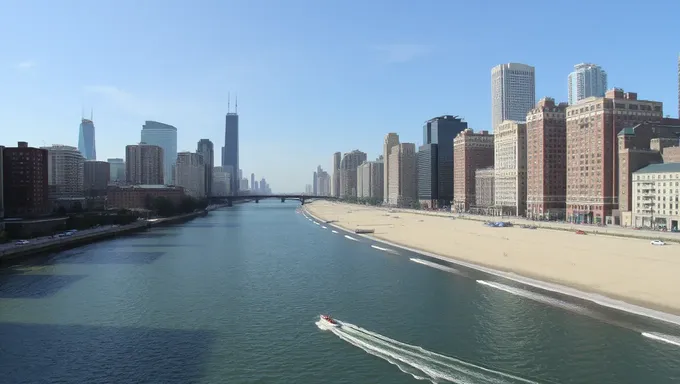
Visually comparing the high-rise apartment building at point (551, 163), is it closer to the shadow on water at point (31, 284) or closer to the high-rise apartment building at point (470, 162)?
the high-rise apartment building at point (470, 162)

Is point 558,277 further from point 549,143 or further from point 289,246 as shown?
point 549,143

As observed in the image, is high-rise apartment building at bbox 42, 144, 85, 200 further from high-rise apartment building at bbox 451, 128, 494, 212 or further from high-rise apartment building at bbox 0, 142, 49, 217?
high-rise apartment building at bbox 451, 128, 494, 212

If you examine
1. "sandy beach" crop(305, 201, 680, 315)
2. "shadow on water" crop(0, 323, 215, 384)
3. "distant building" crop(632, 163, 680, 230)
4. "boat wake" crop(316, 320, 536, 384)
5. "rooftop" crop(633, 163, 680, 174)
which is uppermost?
"rooftop" crop(633, 163, 680, 174)

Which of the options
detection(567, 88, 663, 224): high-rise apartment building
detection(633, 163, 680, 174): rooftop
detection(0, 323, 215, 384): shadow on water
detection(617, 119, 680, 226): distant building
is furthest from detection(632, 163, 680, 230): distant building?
detection(0, 323, 215, 384): shadow on water

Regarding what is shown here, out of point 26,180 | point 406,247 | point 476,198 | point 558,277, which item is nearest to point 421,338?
point 558,277

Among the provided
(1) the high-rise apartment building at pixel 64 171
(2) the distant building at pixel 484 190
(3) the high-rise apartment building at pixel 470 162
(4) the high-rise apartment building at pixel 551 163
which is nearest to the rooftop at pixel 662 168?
(4) the high-rise apartment building at pixel 551 163

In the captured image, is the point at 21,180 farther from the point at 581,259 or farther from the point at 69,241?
the point at 581,259

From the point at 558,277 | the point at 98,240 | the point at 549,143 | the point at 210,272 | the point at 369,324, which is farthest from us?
the point at 549,143
